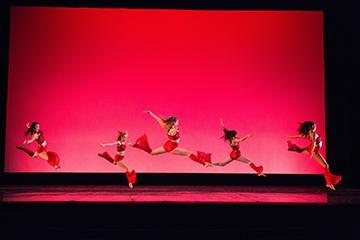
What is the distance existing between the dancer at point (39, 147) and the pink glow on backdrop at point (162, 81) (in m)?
0.12

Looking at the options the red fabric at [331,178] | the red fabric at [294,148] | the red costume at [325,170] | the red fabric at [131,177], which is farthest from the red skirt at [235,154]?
the red fabric at [131,177]

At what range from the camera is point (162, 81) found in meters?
5.13

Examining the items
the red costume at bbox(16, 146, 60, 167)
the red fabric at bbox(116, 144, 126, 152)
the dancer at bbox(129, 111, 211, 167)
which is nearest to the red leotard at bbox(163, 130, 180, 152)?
the dancer at bbox(129, 111, 211, 167)

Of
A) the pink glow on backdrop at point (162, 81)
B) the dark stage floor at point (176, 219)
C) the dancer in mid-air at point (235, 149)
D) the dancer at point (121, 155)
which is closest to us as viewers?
the dark stage floor at point (176, 219)

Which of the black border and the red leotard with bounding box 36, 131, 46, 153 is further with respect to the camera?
the black border

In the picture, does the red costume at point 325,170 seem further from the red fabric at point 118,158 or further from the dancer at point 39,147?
the dancer at point 39,147

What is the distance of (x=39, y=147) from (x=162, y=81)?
174cm

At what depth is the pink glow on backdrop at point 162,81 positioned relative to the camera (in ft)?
16.6

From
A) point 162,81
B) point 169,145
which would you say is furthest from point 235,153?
point 162,81

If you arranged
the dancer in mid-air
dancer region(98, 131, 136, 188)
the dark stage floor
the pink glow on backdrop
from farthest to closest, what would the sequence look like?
the pink glow on backdrop < the dancer in mid-air < dancer region(98, 131, 136, 188) < the dark stage floor

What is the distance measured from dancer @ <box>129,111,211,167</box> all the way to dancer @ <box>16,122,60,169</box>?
3.32 feet

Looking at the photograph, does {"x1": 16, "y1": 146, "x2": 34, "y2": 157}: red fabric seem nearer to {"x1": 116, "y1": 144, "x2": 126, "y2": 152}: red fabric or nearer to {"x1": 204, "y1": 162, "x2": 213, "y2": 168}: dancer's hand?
{"x1": 116, "y1": 144, "x2": 126, "y2": 152}: red fabric

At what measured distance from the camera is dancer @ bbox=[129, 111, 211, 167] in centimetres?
485

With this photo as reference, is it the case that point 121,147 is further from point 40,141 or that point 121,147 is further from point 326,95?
point 326,95
